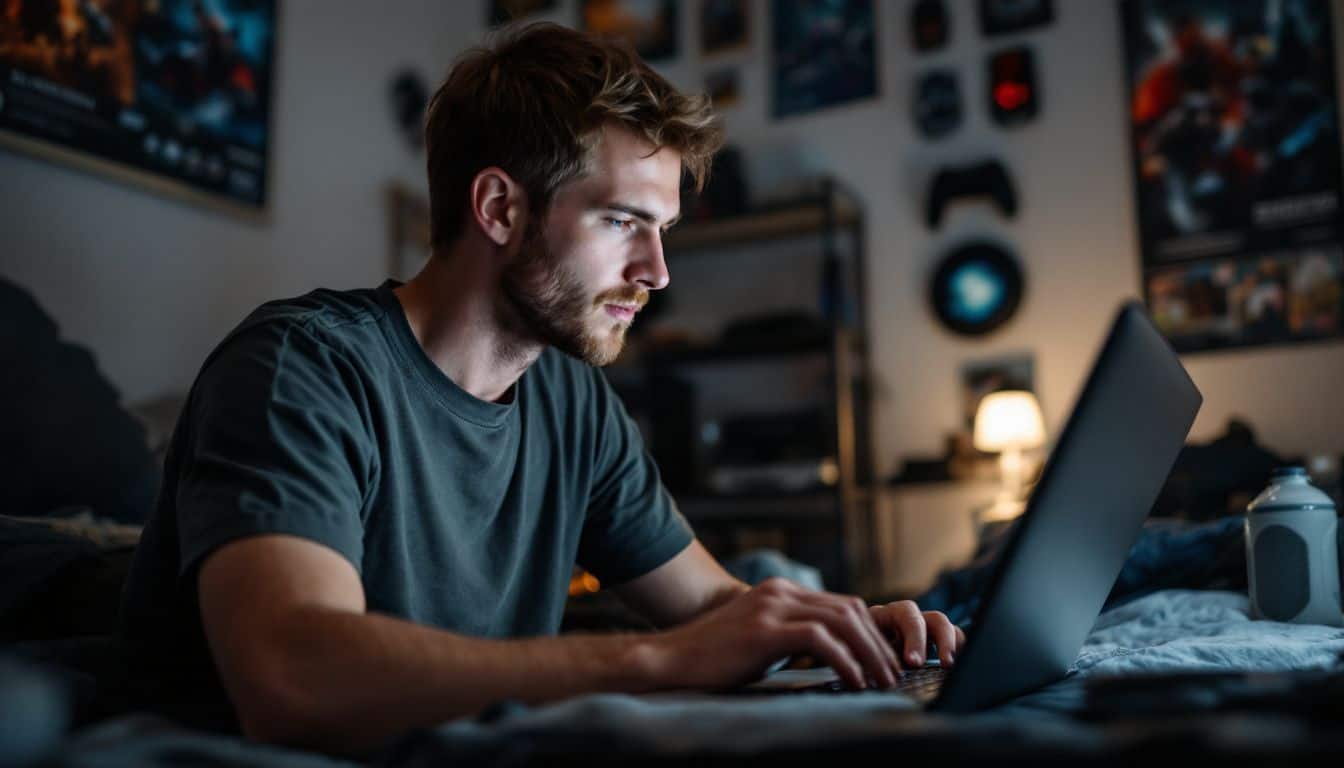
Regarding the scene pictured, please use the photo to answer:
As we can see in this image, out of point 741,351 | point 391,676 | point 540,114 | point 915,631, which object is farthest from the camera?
point 741,351

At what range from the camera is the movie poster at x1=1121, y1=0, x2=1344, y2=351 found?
2.66 m

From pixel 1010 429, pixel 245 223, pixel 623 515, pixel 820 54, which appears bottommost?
pixel 623 515

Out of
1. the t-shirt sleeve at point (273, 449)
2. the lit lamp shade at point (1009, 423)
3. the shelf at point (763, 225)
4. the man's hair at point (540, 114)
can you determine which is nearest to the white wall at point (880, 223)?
the shelf at point (763, 225)

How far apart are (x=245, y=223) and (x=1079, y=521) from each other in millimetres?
2483

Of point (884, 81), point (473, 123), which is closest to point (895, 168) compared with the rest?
point (884, 81)

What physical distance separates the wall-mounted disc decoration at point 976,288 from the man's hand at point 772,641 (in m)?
2.48

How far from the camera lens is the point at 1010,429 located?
2.68m

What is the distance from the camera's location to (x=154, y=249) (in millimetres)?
2350

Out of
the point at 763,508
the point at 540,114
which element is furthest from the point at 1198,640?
the point at 763,508

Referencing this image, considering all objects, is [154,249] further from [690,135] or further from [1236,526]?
[1236,526]

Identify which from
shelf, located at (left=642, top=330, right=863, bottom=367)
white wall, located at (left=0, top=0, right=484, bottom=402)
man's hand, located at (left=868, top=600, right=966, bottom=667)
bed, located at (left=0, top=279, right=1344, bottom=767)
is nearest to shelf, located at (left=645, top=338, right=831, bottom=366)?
shelf, located at (left=642, top=330, right=863, bottom=367)

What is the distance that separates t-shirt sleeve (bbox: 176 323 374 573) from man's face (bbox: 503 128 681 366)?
29 centimetres

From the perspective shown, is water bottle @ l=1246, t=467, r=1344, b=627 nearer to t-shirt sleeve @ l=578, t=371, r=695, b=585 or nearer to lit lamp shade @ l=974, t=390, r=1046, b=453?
t-shirt sleeve @ l=578, t=371, r=695, b=585

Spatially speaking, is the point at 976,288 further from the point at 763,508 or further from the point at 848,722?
the point at 848,722
